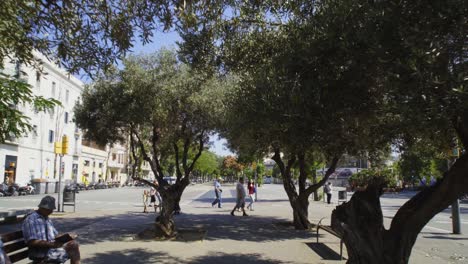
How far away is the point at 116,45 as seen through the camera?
642 cm

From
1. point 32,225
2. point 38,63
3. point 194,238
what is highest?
point 38,63

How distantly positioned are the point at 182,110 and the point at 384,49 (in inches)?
321

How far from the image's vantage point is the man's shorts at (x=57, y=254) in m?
5.99

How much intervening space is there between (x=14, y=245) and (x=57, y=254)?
64cm

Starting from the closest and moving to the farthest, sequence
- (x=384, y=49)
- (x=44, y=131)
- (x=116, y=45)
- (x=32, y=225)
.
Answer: (x=384, y=49), (x=32, y=225), (x=116, y=45), (x=44, y=131)

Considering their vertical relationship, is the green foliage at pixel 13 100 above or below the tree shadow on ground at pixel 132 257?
above

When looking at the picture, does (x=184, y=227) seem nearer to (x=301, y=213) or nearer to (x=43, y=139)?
(x=301, y=213)

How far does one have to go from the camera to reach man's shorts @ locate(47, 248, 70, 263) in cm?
599

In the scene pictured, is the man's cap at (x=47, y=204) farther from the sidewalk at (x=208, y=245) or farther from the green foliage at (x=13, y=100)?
the sidewalk at (x=208, y=245)

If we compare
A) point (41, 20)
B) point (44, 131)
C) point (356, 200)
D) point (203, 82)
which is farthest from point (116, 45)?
point (44, 131)

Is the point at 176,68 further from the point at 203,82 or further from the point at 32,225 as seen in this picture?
the point at 32,225

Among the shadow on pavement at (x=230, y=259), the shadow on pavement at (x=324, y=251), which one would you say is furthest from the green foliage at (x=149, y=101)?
the shadow on pavement at (x=324, y=251)

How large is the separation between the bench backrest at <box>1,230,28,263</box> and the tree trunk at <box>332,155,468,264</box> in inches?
185

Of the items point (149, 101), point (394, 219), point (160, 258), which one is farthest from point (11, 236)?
point (149, 101)
